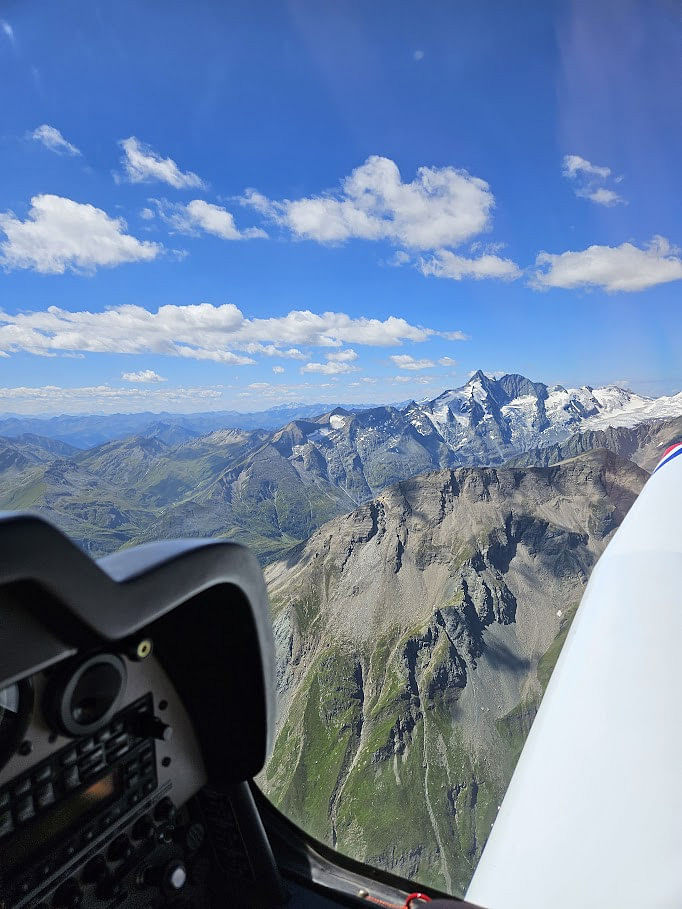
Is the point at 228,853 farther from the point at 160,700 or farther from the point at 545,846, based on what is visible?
the point at 545,846

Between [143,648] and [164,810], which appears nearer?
[143,648]

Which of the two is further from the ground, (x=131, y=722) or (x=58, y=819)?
(x=131, y=722)

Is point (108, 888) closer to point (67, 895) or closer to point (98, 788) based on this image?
point (67, 895)

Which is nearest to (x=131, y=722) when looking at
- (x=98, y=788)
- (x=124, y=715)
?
(x=124, y=715)

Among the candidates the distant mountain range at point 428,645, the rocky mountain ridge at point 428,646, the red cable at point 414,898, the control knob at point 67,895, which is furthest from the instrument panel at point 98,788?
the distant mountain range at point 428,645

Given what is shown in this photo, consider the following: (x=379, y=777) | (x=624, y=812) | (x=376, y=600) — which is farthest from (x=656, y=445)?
(x=624, y=812)

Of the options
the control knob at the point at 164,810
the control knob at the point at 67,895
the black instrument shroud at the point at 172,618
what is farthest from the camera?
the control knob at the point at 164,810

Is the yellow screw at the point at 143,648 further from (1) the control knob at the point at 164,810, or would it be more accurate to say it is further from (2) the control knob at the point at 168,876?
(2) the control knob at the point at 168,876

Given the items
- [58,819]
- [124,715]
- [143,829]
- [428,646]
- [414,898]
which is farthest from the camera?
[428,646]
